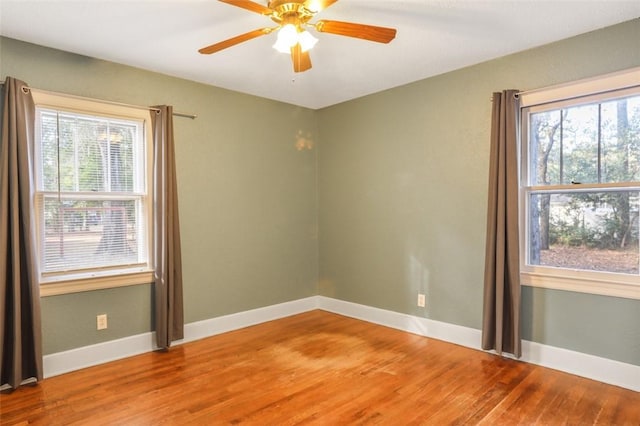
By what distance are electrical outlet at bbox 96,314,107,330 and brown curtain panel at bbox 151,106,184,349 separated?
406 mm

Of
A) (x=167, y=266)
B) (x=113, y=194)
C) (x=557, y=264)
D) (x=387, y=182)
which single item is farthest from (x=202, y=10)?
(x=557, y=264)

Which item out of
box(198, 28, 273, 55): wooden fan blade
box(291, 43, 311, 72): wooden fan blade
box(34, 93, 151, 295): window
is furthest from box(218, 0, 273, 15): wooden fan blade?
box(34, 93, 151, 295): window

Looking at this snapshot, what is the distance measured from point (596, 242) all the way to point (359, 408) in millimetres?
2155

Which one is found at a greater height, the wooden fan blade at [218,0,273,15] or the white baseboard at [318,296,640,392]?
the wooden fan blade at [218,0,273,15]

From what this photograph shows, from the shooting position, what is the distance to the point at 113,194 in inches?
131

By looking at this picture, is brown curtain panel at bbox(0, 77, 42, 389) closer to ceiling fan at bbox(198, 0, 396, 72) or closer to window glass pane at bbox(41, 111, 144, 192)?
window glass pane at bbox(41, 111, 144, 192)

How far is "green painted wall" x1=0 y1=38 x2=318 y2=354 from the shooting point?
10.2ft

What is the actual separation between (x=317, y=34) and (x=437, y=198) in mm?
1886

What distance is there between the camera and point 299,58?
2527 mm

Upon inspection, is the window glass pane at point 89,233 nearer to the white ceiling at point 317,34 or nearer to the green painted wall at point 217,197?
the green painted wall at point 217,197

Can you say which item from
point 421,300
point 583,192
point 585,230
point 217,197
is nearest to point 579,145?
point 583,192

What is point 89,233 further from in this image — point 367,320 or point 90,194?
point 367,320

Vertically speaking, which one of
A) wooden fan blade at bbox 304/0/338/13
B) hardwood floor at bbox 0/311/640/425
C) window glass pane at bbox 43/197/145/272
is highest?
wooden fan blade at bbox 304/0/338/13

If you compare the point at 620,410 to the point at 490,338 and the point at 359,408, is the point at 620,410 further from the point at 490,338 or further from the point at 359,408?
the point at 359,408
